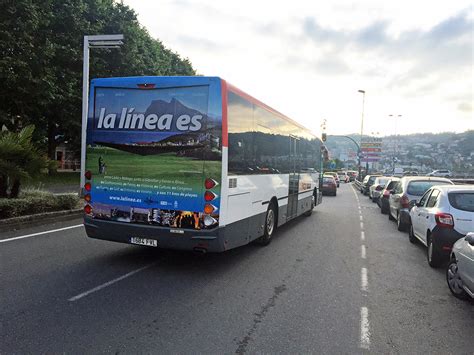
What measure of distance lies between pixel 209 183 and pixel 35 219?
252 inches

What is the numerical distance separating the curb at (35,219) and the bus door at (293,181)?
614 centimetres

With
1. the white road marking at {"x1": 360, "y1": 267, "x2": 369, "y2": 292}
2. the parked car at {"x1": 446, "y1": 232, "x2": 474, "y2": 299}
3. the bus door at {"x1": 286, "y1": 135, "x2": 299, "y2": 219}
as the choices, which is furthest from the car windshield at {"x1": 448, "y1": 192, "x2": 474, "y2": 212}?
the bus door at {"x1": 286, "y1": 135, "x2": 299, "y2": 219}

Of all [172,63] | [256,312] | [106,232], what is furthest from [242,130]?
[172,63]

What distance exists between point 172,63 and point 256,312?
33.6 m

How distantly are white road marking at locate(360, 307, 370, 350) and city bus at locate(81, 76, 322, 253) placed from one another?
7.52 ft

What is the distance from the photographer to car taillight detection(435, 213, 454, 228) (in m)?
7.39

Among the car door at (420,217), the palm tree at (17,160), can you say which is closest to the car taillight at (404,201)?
the car door at (420,217)

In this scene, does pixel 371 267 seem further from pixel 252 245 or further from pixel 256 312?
pixel 256 312

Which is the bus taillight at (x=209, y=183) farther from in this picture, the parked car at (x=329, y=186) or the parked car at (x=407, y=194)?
the parked car at (x=329, y=186)

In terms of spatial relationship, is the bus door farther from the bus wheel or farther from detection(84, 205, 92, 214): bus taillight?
detection(84, 205, 92, 214): bus taillight

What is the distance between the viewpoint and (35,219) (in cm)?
1066

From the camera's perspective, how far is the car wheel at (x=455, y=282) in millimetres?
5895

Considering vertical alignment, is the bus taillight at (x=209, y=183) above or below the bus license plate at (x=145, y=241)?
above

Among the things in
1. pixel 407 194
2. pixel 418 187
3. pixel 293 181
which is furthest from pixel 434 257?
pixel 418 187
